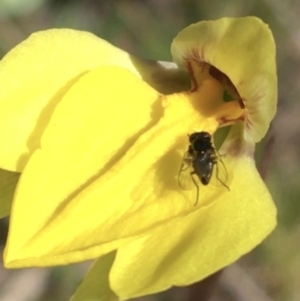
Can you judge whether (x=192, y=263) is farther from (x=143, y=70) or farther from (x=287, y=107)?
(x=287, y=107)

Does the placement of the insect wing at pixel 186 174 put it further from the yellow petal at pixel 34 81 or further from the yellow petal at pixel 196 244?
the yellow petal at pixel 34 81

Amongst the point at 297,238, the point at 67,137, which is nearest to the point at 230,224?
the point at 67,137

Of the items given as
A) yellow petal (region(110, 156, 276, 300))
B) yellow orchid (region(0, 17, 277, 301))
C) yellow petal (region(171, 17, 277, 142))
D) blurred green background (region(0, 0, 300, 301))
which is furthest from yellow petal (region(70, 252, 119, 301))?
blurred green background (region(0, 0, 300, 301))

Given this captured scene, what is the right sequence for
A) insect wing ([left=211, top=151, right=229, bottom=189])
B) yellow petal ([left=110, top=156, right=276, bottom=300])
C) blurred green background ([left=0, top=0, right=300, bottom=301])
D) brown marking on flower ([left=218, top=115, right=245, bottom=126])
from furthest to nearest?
blurred green background ([left=0, top=0, right=300, bottom=301])
brown marking on flower ([left=218, top=115, right=245, bottom=126])
insect wing ([left=211, top=151, right=229, bottom=189])
yellow petal ([left=110, top=156, right=276, bottom=300])

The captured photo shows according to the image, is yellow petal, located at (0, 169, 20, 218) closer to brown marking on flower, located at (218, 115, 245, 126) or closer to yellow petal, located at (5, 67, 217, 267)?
yellow petal, located at (5, 67, 217, 267)

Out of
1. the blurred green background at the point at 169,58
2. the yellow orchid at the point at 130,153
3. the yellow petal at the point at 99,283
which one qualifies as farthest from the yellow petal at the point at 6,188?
the blurred green background at the point at 169,58

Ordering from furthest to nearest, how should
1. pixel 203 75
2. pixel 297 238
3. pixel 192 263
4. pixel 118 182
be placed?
1. pixel 297 238
2. pixel 203 75
3. pixel 118 182
4. pixel 192 263

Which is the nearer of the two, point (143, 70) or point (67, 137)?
point (67, 137)
